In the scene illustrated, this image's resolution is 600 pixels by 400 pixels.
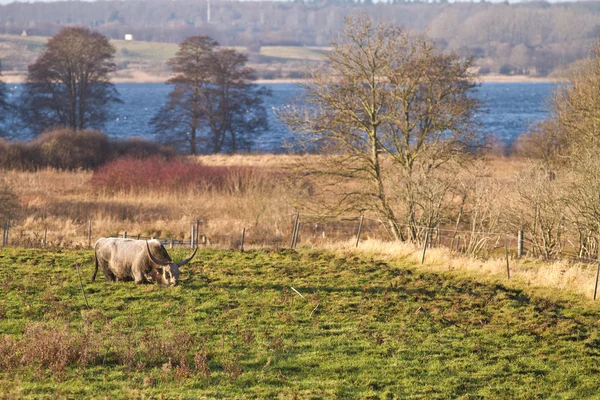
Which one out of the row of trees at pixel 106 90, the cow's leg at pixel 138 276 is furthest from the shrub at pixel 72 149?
the cow's leg at pixel 138 276

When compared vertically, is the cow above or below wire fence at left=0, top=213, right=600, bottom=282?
above

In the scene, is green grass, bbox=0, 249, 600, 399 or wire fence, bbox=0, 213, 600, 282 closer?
green grass, bbox=0, 249, 600, 399

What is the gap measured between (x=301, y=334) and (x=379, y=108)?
1620 centimetres

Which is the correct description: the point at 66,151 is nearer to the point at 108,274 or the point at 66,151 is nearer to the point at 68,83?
the point at 68,83

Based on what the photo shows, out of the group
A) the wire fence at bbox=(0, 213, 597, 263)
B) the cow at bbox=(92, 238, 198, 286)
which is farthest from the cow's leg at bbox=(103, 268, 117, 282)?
the wire fence at bbox=(0, 213, 597, 263)

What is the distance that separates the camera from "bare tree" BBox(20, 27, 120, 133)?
204ft

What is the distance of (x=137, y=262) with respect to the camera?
64.5ft

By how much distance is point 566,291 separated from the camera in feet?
63.9

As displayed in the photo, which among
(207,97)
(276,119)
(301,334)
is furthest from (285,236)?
(276,119)

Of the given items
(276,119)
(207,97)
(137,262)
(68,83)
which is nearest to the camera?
(137,262)

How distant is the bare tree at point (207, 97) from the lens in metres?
62.8

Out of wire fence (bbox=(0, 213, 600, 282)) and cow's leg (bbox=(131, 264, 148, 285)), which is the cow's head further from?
wire fence (bbox=(0, 213, 600, 282))

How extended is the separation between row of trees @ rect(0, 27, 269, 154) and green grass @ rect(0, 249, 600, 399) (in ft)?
137

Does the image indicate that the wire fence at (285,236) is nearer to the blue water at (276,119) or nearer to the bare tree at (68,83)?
the blue water at (276,119)
